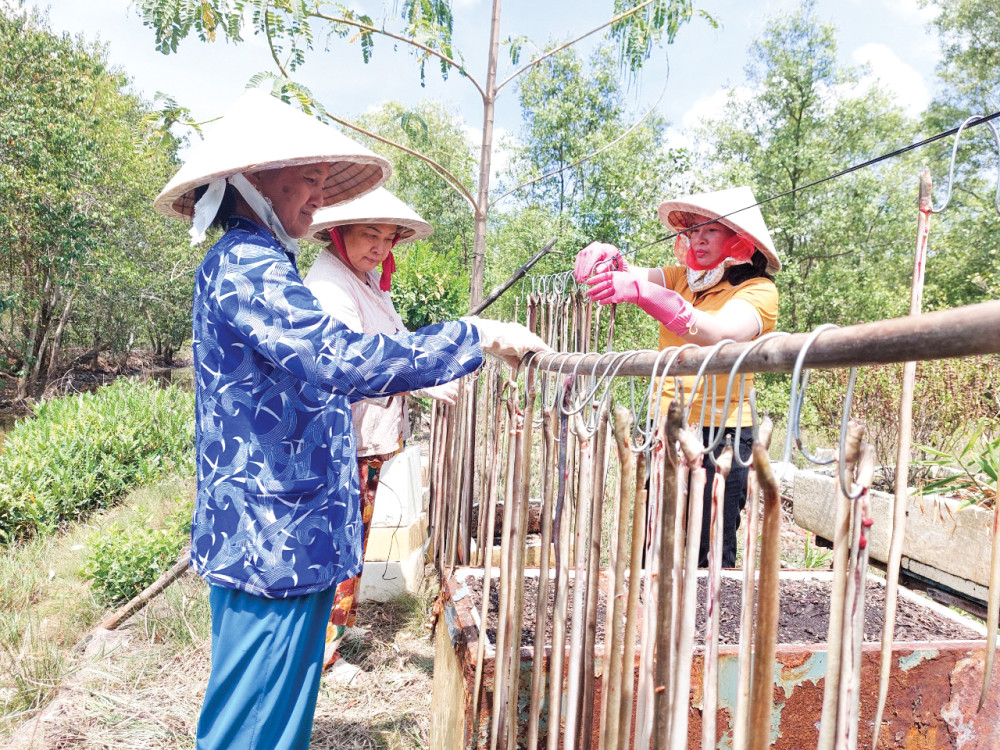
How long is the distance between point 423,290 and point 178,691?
484 centimetres

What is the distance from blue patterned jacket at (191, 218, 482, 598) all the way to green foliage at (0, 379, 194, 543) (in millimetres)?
4556

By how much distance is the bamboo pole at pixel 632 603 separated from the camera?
94cm

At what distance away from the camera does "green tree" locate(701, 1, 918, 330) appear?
46.5ft

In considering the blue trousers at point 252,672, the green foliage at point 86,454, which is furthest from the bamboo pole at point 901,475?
the green foliage at point 86,454

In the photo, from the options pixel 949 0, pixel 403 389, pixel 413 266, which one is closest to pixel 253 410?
pixel 403 389

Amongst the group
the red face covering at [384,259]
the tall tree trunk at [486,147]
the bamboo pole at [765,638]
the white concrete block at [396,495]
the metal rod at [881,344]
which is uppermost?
the tall tree trunk at [486,147]

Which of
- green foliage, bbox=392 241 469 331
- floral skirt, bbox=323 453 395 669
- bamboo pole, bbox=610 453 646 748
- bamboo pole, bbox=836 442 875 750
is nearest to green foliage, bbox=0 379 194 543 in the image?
green foliage, bbox=392 241 469 331

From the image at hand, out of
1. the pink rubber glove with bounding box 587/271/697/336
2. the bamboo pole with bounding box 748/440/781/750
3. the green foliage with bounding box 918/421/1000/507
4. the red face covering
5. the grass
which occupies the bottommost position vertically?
the grass

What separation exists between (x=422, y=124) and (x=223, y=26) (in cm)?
107

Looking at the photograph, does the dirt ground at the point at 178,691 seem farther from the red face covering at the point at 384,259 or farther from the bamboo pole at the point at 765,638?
the bamboo pole at the point at 765,638

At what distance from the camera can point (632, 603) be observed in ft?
3.11

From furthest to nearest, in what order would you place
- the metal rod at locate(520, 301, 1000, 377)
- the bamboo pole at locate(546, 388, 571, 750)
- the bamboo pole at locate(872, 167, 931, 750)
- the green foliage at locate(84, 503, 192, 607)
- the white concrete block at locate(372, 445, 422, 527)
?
the white concrete block at locate(372, 445, 422, 527) < the green foliage at locate(84, 503, 192, 607) < the bamboo pole at locate(546, 388, 571, 750) < the bamboo pole at locate(872, 167, 931, 750) < the metal rod at locate(520, 301, 1000, 377)

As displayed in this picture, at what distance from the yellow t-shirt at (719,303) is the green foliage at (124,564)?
9.44 feet

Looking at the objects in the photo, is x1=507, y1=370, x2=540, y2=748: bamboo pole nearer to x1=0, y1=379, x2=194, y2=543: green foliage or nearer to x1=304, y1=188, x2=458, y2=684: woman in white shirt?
x1=304, y1=188, x2=458, y2=684: woman in white shirt
